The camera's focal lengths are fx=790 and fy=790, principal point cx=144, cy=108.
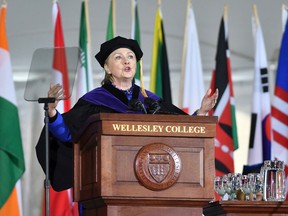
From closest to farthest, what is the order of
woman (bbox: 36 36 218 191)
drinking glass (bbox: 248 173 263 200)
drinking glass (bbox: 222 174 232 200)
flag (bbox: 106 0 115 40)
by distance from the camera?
woman (bbox: 36 36 218 191)
drinking glass (bbox: 248 173 263 200)
drinking glass (bbox: 222 174 232 200)
flag (bbox: 106 0 115 40)

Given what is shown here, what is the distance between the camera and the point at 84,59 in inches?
317

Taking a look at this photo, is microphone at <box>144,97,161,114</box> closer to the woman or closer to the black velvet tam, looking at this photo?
the woman

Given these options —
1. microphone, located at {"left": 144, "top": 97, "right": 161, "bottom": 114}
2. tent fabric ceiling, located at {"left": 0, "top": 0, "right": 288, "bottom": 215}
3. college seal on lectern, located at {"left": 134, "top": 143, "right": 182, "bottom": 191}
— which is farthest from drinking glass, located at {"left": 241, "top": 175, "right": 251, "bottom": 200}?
tent fabric ceiling, located at {"left": 0, "top": 0, "right": 288, "bottom": 215}

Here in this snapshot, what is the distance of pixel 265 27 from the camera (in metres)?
8.94

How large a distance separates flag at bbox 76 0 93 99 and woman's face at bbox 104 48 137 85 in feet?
11.4

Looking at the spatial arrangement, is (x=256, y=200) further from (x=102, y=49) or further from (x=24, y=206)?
(x=24, y=206)

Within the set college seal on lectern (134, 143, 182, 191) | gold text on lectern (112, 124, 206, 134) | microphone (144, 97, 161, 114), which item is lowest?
college seal on lectern (134, 143, 182, 191)

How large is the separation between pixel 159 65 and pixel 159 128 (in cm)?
479

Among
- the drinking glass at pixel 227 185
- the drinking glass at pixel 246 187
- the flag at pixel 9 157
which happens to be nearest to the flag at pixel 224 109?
the flag at pixel 9 157

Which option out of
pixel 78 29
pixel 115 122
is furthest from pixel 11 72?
pixel 115 122

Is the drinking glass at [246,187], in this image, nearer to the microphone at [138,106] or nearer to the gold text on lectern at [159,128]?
the microphone at [138,106]

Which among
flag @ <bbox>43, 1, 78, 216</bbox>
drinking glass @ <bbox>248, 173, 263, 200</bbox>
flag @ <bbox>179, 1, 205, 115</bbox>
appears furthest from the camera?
flag @ <bbox>179, 1, 205, 115</bbox>

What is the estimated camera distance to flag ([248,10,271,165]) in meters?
8.27

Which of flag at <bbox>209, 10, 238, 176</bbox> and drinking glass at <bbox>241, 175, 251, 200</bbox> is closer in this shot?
drinking glass at <bbox>241, 175, 251, 200</bbox>
